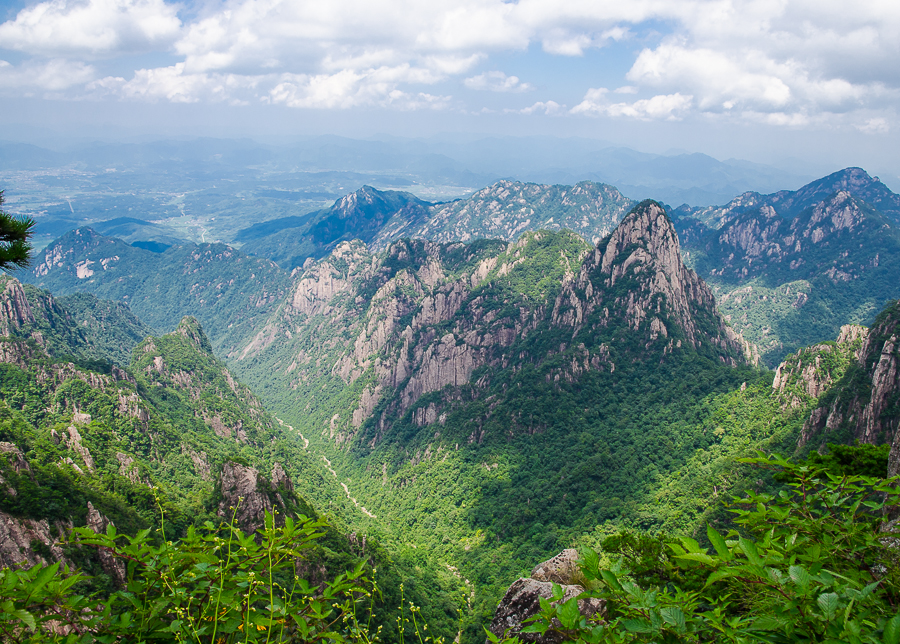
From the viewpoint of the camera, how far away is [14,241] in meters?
10.6

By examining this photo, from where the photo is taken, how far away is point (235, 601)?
582 cm

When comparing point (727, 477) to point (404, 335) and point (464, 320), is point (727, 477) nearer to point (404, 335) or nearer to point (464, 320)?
point (464, 320)

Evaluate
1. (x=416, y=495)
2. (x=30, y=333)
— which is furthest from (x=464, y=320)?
(x=30, y=333)

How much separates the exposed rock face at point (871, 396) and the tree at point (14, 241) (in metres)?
67.8

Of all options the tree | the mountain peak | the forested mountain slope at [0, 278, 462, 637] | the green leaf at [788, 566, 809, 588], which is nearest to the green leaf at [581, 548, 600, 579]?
the green leaf at [788, 566, 809, 588]

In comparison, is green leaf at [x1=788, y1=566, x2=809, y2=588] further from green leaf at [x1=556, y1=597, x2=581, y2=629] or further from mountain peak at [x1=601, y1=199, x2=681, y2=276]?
mountain peak at [x1=601, y1=199, x2=681, y2=276]

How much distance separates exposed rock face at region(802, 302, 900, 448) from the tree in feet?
222

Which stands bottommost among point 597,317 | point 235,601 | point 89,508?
point 89,508

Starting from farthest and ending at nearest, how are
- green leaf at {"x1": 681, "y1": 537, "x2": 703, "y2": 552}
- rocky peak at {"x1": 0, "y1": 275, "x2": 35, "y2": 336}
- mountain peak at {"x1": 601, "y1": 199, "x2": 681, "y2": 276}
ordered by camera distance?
mountain peak at {"x1": 601, "y1": 199, "x2": 681, "y2": 276} < rocky peak at {"x1": 0, "y1": 275, "x2": 35, "y2": 336} < green leaf at {"x1": 681, "y1": 537, "x2": 703, "y2": 552}

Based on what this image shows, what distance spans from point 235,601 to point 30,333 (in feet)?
497

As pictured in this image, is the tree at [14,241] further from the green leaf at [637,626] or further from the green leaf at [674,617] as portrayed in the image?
the green leaf at [674,617]

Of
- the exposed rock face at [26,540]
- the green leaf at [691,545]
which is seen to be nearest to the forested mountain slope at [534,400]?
the exposed rock face at [26,540]

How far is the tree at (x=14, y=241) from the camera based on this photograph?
10.3 m

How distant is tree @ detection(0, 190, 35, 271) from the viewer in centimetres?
1033
